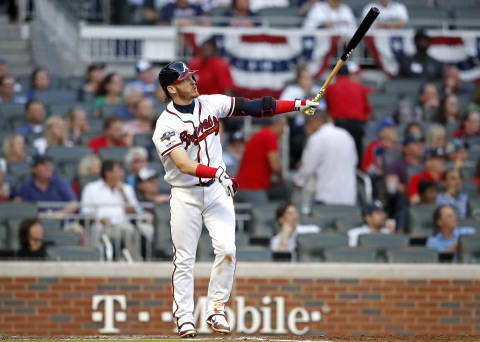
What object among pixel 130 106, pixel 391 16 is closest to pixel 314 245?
pixel 130 106

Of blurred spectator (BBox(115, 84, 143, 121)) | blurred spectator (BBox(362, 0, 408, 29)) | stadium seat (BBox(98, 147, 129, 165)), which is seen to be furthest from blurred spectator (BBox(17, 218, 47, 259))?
blurred spectator (BBox(362, 0, 408, 29))

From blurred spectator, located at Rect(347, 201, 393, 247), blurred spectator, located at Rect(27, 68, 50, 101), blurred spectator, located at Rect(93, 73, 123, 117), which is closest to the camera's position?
blurred spectator, located at Rect(347, 201, 393, 247)

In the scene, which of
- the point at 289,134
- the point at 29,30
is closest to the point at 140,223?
the point at 289,134

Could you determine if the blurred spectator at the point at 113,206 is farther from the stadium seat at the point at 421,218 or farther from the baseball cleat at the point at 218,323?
the baseball cleat at the point at 218,323

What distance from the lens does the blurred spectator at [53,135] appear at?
41.6ft

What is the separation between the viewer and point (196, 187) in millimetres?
8039

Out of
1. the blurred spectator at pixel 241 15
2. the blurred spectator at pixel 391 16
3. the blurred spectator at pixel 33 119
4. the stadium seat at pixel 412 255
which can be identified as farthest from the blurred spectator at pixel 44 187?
the blurred spectator at pixel 391 16

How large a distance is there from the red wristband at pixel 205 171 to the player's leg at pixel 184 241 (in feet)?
1.42

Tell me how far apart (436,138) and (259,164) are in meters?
2.45

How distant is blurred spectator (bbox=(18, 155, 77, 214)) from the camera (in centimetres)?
1166

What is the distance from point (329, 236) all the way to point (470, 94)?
16.3 feet

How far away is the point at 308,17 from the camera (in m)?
15.8

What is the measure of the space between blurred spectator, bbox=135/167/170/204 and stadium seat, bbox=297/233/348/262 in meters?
1.63

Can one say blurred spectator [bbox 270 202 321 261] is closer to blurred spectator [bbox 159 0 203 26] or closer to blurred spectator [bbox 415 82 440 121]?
blurred spectator [bbox 415 82 440 121]
